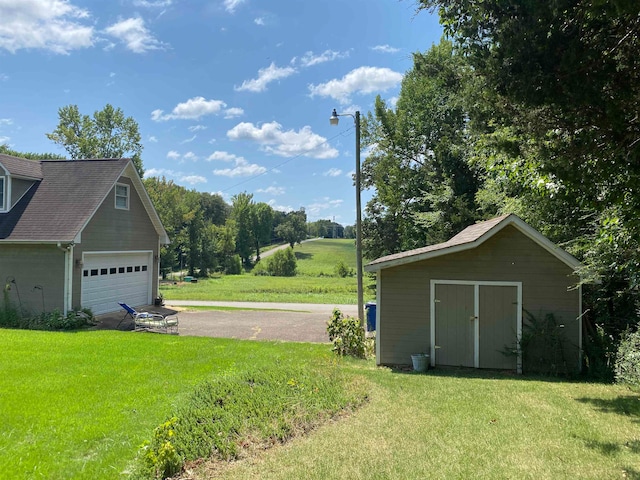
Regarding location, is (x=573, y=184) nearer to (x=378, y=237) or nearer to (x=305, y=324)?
(x=305, y=324)

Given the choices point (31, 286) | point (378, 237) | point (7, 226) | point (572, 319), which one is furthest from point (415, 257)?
point (378, 237)

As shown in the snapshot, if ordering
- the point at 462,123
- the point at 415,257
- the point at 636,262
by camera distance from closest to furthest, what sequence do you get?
the point at 636,262 → the point at 415,257 → the point at 462,123

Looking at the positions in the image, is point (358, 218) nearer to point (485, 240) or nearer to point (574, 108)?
point (485, 240)

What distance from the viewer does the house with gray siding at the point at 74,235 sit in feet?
46.8

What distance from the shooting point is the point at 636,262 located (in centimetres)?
724

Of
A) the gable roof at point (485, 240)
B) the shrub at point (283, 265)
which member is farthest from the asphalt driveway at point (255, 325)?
the shrub at point (283, 265)

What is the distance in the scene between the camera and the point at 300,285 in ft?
125

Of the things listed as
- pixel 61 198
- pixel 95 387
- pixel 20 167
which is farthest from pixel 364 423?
pixel 20 167

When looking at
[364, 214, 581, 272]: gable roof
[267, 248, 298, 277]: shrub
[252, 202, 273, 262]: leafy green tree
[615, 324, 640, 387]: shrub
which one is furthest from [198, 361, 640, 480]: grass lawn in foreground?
[252, 202, 273, 262]: leafy green tree

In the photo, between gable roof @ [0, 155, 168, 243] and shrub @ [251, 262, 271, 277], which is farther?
shrub @ [251, 262, 271, 277]

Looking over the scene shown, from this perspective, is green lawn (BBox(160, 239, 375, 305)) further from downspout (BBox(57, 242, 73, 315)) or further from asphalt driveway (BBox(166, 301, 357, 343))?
downspout (BBox(57, 242, 73, 315))

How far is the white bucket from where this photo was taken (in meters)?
9.41

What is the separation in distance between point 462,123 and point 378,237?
8.39m

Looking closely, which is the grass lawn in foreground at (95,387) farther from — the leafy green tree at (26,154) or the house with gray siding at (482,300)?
the leafy green tree at (26,154)
